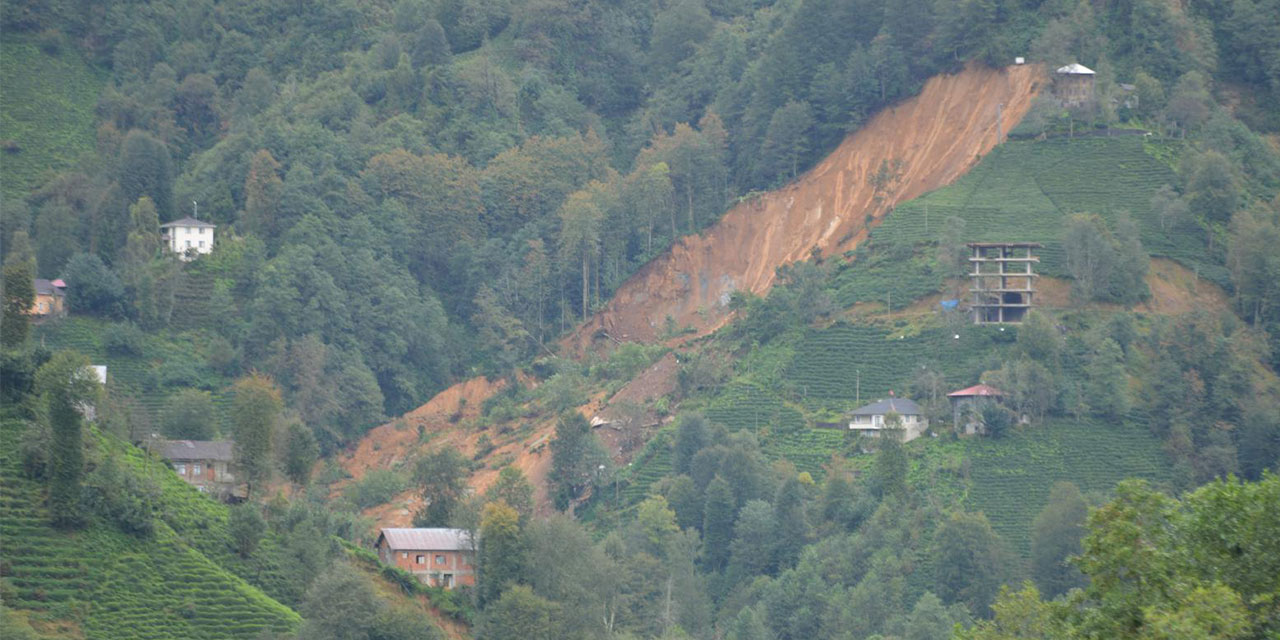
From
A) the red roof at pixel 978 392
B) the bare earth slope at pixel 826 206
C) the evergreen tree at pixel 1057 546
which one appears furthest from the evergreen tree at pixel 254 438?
the bare earth slope at pixel 826 206

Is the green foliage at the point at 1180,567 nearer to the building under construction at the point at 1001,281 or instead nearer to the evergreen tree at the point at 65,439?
the evergreen tree at the point at 65,439

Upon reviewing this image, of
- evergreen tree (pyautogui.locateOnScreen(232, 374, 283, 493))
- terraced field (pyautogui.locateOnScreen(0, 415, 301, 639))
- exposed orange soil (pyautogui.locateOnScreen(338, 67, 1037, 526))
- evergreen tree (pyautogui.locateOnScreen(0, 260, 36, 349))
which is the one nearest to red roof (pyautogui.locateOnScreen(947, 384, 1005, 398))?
exposed orange soil (pyautogui.locateOnScreen(338, 67, 1037, 526))

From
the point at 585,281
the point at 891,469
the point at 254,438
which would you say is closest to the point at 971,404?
the point at 891,469

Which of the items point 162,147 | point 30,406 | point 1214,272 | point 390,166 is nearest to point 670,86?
point 390,166

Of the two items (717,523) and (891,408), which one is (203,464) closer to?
(717,523)

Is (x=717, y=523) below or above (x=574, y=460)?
below

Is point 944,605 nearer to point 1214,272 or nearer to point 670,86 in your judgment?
point 1214,272

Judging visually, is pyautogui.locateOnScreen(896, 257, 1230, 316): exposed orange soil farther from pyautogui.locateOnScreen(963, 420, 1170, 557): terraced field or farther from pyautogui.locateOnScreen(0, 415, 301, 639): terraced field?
pyautogui.locateOnScreen(0, 415, 301, 639): terraced field

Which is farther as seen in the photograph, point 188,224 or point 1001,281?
point 188,224
